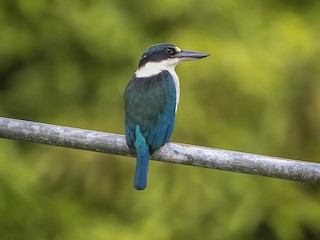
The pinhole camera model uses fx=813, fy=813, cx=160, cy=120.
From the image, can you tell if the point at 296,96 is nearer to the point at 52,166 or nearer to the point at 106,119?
the point at 106,119

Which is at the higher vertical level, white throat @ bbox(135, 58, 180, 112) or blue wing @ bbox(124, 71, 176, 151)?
white throat @ bbox(135, 58, 180, 112)

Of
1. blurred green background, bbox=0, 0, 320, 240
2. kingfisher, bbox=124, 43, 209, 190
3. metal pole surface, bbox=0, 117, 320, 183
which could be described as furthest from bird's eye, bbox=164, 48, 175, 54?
metal pole surface, bbox=0, 117, 320, 183

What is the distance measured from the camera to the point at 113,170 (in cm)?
442

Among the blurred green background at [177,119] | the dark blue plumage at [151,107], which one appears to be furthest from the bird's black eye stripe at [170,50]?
the blurred green background at [177,119]

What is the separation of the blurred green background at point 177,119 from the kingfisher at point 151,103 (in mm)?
564

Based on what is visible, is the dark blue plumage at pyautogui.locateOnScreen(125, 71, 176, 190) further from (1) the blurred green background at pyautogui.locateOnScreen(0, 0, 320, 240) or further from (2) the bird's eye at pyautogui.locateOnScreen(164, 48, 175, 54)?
(1) the blurred green background at pyautogui.locateOnScreen(0, 0, 320, 240)

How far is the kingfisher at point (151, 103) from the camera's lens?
3354mm

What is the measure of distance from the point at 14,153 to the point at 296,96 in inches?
62.3

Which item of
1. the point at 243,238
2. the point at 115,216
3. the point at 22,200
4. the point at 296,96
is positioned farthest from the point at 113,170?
the point at 296,96

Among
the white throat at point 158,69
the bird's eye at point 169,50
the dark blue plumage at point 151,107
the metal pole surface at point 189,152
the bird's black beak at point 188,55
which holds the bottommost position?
the metal pole surface at point 189,152

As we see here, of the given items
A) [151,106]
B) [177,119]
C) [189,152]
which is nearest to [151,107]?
[151,106]

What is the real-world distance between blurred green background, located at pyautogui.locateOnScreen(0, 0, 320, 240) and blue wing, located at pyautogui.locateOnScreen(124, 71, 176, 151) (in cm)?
66

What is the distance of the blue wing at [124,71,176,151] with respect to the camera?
3.51 metres

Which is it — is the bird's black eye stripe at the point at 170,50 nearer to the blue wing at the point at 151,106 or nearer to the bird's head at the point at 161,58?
the bird's head at the point at 161,58
